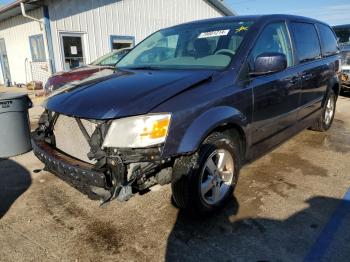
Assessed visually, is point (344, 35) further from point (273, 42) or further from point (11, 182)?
point (11, 182)

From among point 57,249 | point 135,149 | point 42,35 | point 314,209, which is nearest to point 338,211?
point 314,209

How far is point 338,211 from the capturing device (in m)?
3.18

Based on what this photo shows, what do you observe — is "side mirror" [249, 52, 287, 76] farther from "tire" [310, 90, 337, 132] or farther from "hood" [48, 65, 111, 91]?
"hood" [48, 65, 111, 91]

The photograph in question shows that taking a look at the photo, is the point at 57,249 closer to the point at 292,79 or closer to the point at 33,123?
the point at 292,79

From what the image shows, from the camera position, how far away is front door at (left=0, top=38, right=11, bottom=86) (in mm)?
15523

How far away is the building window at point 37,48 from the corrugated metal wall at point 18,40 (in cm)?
20

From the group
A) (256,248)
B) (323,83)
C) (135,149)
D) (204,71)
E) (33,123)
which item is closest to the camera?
(135,149)

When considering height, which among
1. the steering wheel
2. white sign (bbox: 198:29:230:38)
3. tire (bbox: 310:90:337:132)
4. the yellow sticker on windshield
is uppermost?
the yellow sticker on windshield

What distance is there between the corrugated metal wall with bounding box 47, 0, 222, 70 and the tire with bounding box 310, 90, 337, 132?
363 inches

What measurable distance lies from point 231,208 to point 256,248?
66cm

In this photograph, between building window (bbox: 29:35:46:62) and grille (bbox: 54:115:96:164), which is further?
building window (bbox: 29:35:46:62)

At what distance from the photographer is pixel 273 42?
145 inches

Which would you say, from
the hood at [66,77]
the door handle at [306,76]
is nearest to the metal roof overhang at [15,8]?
the hood at [66,77]

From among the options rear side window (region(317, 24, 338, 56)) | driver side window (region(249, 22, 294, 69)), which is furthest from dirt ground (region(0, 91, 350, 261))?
rear side window (region(317, 24, 338, 56))
